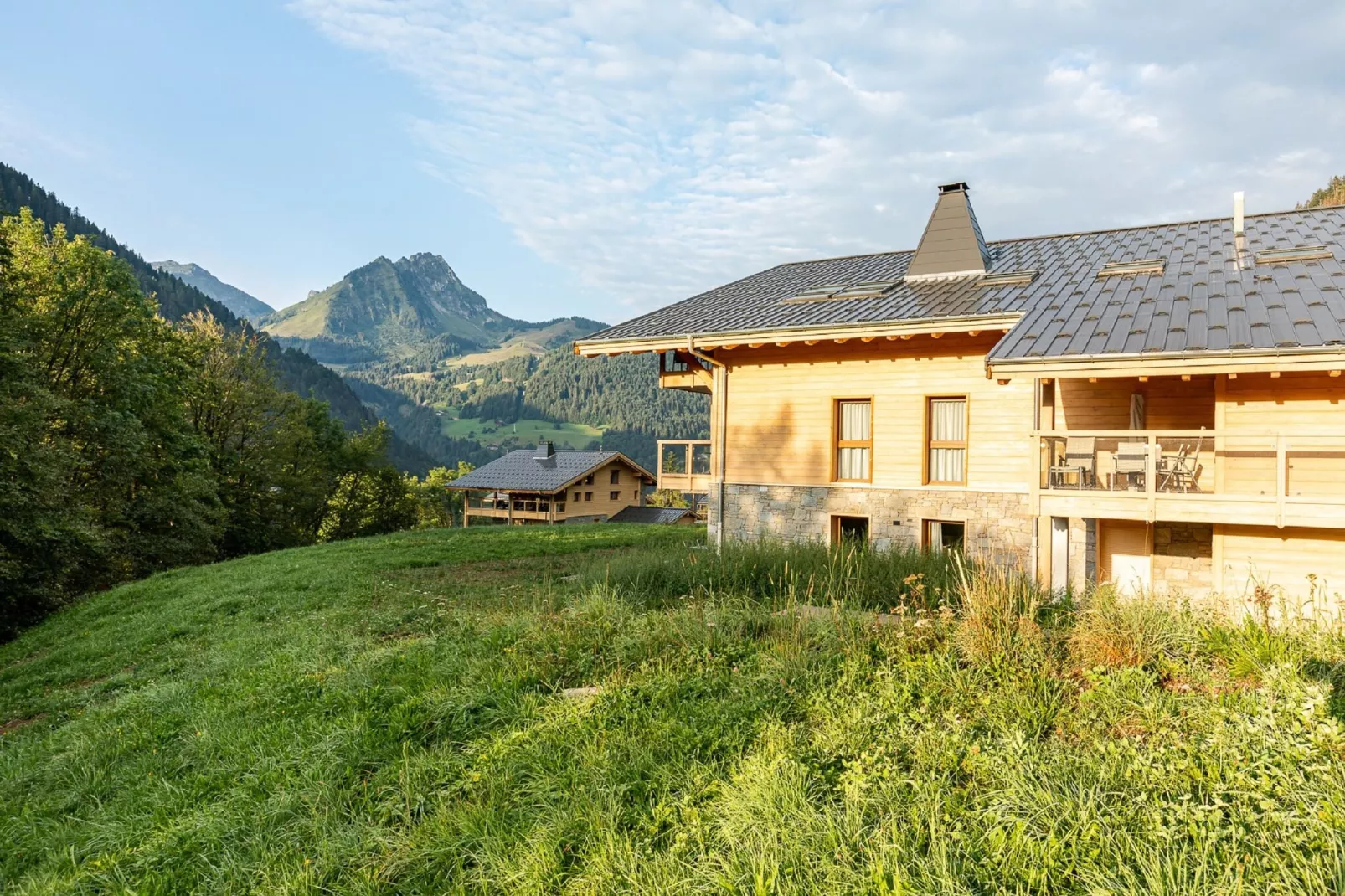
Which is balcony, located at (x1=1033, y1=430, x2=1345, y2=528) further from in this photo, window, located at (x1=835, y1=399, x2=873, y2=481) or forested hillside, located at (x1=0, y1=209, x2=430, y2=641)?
forested hillside, located at (x1=0, y1=209, x2=430, y2=641)

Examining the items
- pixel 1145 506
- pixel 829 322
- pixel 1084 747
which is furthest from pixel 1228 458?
pixel 1084 747

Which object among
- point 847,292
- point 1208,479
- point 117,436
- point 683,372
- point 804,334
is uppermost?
point 847,292

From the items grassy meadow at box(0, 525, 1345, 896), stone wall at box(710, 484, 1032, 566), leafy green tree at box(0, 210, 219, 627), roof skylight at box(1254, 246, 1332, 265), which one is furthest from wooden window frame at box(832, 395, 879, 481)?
leafy green tree at box(0, 210, 219, 627)

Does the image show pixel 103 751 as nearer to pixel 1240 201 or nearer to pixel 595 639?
pixel 595 639

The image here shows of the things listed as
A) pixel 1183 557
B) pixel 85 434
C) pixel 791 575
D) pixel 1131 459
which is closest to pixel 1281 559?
pixel 1183 557

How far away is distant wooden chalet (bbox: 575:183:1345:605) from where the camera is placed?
902 centimetres

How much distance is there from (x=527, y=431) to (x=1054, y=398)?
12930 cm

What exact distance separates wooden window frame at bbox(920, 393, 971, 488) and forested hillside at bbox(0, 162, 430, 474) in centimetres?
7031

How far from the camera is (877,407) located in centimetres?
1262

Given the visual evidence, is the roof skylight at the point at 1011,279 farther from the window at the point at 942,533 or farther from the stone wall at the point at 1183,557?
the stone wall at the point at 1183,557

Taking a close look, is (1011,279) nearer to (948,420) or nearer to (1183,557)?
(948,420)

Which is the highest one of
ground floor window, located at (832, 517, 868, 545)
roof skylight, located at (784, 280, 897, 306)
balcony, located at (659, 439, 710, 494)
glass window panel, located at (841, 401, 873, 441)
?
roof skylight, located at (784, 280, 897, 306)

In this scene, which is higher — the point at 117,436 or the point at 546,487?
the point at 117,436

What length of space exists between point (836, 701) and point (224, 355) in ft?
113
